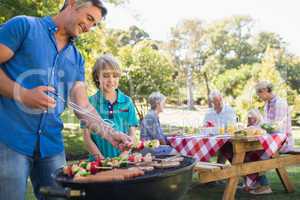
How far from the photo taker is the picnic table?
4273mm

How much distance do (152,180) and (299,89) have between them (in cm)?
2471

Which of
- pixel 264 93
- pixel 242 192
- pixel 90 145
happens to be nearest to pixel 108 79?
pixel 90 145

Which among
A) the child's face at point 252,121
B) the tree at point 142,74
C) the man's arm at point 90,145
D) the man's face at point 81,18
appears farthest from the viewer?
the tree at point 142,74

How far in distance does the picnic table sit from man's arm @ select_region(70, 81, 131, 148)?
204 cm

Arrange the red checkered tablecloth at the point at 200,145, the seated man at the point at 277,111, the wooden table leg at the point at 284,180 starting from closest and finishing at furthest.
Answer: the red checkered tablecloth at the point at 200,145
the wooden table leg at the point at 284,180
the seated man at the point at 277,111

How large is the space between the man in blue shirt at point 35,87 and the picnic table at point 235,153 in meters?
2.35

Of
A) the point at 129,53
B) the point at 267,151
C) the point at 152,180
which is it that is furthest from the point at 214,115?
the point at 129,53

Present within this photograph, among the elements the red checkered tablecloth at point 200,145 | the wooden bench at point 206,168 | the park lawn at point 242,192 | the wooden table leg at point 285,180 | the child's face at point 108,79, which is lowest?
the park lawn at point 242,192

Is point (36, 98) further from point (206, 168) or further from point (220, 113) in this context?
point (220, 113)

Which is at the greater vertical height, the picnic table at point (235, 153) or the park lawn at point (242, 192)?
the picnic table at point (235, 153)

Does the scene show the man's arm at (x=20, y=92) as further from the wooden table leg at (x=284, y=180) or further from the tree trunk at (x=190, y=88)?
the tree trunk at (x=190, y=88)

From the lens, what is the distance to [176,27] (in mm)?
36094

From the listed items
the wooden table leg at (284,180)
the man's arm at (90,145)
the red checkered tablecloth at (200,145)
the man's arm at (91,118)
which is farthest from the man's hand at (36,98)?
the wooden table leg at (284,180)

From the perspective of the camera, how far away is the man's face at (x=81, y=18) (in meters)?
1.84
